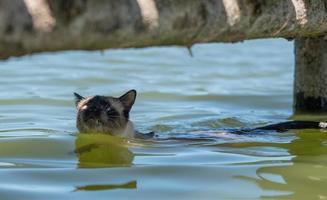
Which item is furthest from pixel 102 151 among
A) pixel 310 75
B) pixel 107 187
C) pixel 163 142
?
pixel 310 75

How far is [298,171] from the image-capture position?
707 cm

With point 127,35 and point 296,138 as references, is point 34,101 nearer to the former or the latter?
point 296,138

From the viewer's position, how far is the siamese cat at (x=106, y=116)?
27.8ft

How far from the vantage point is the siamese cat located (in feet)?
27.8

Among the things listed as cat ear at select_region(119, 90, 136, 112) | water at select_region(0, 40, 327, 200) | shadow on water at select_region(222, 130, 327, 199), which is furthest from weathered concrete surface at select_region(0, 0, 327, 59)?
cat ear at select_region(119, 90, 136, 112)

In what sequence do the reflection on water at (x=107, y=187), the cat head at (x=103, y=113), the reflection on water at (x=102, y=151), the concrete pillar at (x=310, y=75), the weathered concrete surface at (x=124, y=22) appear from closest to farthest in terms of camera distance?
the weathered concrete surface at (x=124, y=22), the reflection on water at (x=107, y=187), the reflection on water at (x=102, y=151), the cat head at (x=103, y=113), the concrete pillar at (x=310, y=75)

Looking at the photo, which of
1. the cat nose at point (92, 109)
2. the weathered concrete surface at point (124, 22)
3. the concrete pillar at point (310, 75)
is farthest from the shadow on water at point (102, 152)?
the concrete pillar at point (310, 75)

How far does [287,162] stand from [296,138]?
1404mm

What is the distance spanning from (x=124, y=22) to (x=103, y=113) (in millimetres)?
4012

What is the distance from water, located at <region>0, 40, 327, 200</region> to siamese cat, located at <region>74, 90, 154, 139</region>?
110 mm

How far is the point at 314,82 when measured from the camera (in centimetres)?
971

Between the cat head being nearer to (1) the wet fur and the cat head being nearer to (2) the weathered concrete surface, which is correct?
(1) the wet fur

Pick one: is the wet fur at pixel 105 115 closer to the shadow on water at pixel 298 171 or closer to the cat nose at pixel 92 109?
the cat nose at pixel 92 109

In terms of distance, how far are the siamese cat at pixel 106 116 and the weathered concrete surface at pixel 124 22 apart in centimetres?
308
